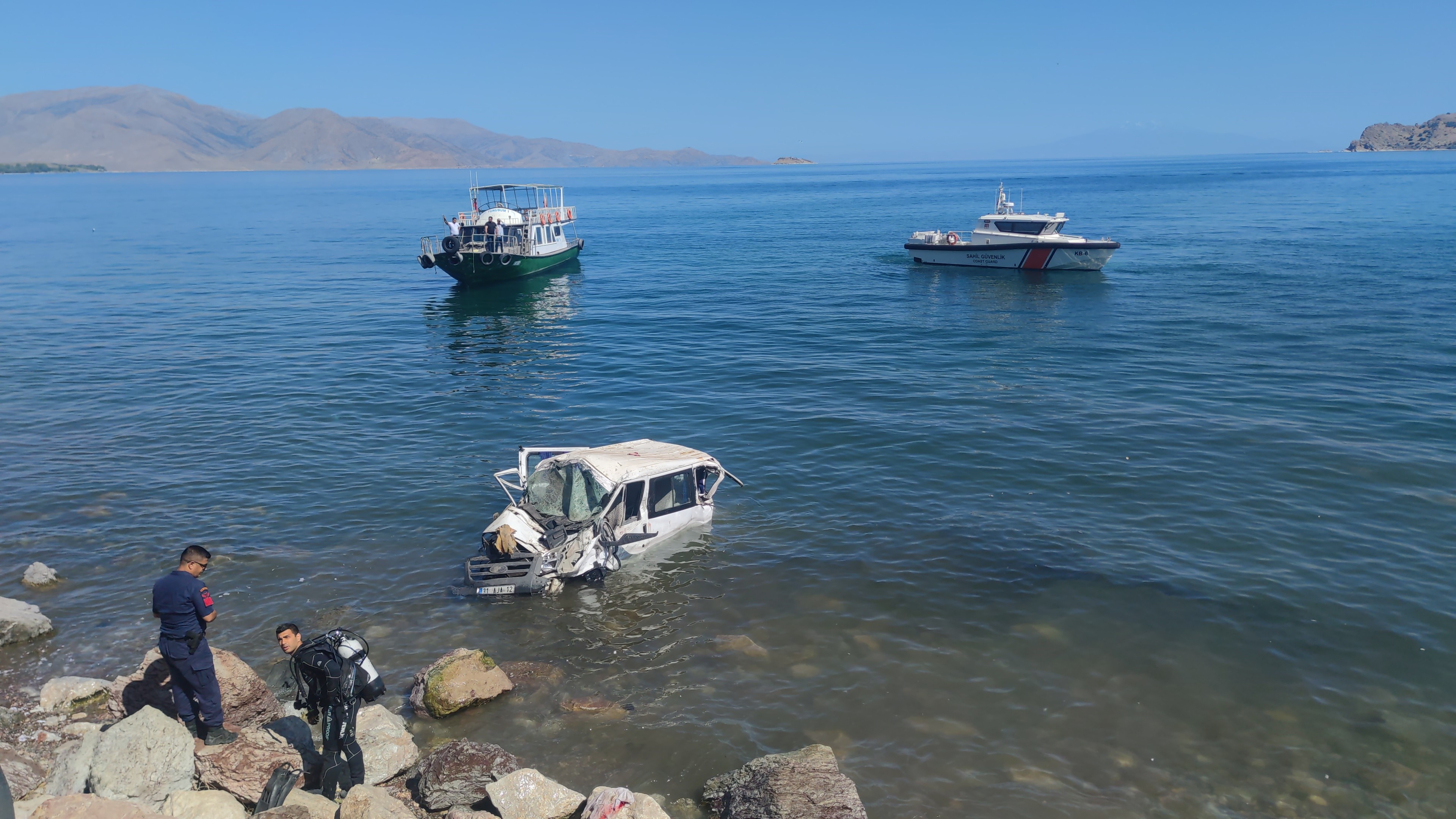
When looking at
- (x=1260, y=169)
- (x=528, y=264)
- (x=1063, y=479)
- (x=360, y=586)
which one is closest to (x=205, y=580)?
(x=360, y=586)

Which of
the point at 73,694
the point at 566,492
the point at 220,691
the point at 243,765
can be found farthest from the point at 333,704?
the point at 566,492

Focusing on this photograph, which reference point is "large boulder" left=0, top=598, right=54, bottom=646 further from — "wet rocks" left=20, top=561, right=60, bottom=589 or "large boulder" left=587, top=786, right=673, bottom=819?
"large boulder" left=587, top=786, right=673, bottom=819

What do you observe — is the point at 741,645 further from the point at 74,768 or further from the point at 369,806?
the point at 74,768

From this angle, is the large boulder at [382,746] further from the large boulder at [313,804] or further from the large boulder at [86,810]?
the large boulder at [86,810]

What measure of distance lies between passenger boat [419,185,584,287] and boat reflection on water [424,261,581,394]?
93 centimetres

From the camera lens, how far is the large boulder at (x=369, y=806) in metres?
7.56

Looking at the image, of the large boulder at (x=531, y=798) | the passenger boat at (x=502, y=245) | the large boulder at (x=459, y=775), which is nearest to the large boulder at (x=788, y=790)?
Result: the large boulder at (x=531, y=798)

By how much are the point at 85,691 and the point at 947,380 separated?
22832 millimetres

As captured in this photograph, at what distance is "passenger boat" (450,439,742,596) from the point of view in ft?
45.5

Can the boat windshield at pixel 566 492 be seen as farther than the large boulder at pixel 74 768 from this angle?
Yes

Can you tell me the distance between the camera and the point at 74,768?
27.3ft

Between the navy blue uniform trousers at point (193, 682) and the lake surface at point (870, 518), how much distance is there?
2.11 m

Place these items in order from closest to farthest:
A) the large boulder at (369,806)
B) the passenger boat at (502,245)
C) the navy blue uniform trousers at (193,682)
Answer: the large boulder at (369,806) → the navy blue uniform trousers at (193,682) → the passenger boat at (502,245)

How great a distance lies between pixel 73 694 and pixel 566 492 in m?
7.04
